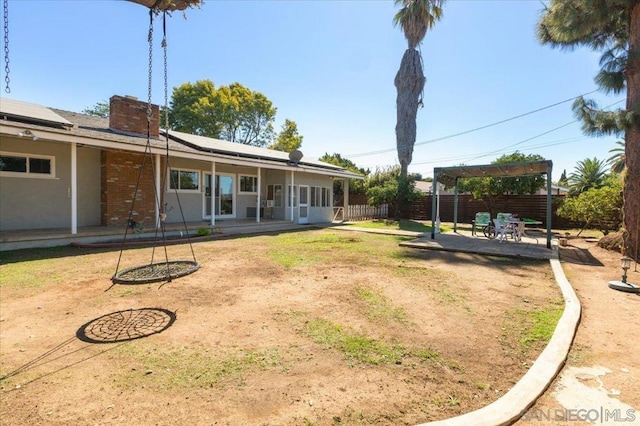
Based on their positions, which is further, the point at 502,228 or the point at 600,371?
the point at 502,228

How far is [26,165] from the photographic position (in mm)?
9656

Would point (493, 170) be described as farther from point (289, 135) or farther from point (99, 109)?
point (99, 109)

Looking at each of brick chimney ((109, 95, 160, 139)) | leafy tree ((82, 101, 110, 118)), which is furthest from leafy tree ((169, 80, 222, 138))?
brick chimney ((109, 95, 160, 139))

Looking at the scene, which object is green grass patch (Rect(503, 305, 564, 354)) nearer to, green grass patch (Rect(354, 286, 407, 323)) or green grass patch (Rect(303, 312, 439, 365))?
green grass patch (Rect(303, 312, 439, 365))

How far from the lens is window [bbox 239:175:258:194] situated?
624 inches

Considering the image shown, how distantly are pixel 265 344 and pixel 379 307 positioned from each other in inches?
72.3

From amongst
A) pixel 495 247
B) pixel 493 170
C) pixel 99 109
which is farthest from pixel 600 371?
pixel 99 109

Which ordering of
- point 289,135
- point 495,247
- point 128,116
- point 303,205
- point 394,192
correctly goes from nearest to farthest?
point 495,247
point 128,116
point 303,205
point 394,192
point 289,135

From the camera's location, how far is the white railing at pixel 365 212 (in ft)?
71.7

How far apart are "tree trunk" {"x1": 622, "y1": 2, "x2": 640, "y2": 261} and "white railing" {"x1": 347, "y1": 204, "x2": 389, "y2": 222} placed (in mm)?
14339

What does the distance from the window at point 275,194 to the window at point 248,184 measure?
0.95 metres

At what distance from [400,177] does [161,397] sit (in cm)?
2020

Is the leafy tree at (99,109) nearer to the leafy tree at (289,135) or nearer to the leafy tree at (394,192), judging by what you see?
the leafy tree at (289,135)

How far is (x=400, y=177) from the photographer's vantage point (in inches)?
835
